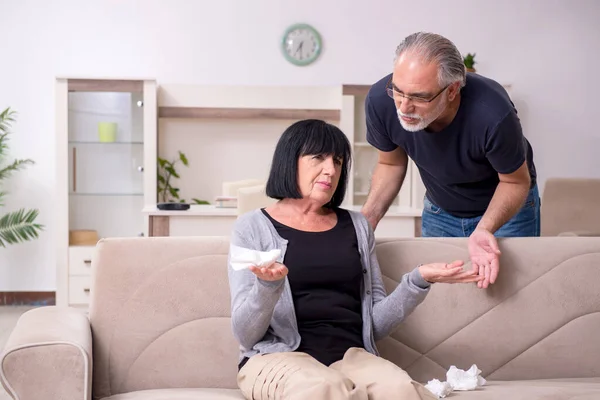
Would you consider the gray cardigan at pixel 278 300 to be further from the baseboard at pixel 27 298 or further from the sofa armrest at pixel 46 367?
the baseboard at pixel 27 298

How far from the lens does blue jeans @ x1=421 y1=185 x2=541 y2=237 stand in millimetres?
2518

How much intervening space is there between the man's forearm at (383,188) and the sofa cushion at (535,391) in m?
0.63

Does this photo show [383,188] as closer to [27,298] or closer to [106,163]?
[106,163]

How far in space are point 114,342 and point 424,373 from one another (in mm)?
874

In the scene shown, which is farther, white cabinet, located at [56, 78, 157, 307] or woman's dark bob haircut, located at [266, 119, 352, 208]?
white cabinet, located at [56, 78, 157, 307]

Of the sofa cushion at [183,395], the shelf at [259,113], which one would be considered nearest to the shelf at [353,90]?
the shelf at [259,113]

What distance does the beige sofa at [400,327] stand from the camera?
215 centimetres

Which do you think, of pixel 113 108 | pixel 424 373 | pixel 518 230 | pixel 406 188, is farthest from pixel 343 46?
pixel 424 373

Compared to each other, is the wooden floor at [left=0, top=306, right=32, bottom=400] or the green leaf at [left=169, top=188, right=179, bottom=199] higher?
the green leaf at [left=169, top=188, right=179, bottom=199]

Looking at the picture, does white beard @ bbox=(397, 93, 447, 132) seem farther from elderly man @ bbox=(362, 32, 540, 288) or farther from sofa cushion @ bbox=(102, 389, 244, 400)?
sofa cushion @ bbox=(102, 389, 244, 400)

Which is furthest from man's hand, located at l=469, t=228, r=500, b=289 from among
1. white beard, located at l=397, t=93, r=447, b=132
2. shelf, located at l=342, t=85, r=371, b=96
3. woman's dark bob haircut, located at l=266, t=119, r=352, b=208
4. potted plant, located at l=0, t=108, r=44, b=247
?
potted plant, located at l=0, t=108, r=44, b=247

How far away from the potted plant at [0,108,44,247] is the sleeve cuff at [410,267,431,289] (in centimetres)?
382

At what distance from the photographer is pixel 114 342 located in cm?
218

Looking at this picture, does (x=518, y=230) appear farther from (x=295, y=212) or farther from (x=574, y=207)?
(x=574, y=207)
